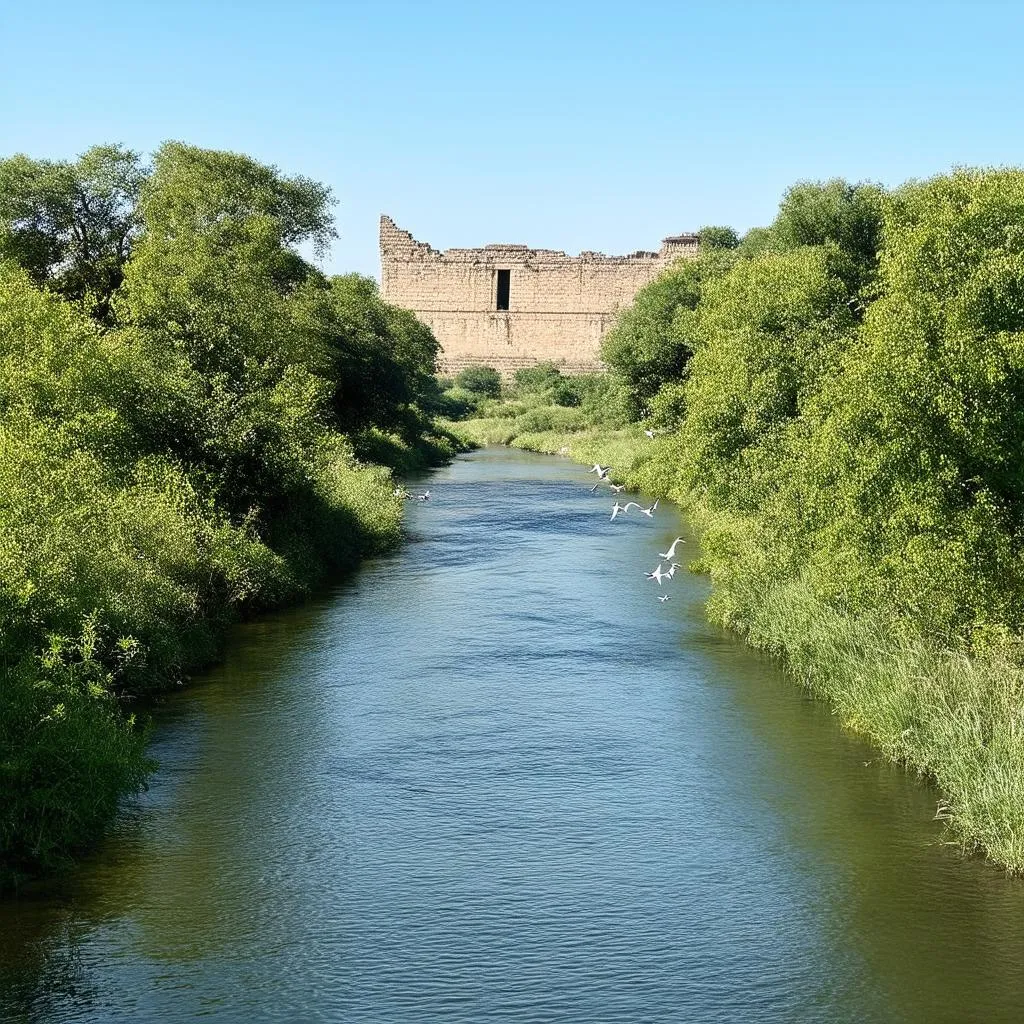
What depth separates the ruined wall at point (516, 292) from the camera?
3292 inches

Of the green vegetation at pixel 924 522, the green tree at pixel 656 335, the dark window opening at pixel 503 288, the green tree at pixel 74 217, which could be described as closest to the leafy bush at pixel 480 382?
the dark window opening at pixel 503 288

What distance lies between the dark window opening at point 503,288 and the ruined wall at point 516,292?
26.7 inches

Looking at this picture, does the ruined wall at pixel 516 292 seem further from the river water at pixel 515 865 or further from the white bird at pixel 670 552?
the river water at pixel 515 865

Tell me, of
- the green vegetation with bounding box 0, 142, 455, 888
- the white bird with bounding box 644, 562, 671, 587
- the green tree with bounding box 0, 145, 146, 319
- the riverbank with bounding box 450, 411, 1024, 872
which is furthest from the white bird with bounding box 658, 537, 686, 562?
the green tree with bounding box 0, 145, 146, 319

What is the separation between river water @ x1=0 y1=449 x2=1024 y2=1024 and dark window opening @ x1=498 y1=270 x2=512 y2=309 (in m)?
68.1

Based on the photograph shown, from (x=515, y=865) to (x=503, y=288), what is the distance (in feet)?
249

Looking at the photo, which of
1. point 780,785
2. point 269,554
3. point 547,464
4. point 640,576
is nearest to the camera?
point 780,785

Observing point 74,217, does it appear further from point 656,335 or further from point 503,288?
point 503,288

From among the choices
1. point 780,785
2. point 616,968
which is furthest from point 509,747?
point 616,968

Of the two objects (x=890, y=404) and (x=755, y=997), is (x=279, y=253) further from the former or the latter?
(x=755, y=997)

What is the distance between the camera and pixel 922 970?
9430 millimetres

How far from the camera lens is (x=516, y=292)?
84.1m

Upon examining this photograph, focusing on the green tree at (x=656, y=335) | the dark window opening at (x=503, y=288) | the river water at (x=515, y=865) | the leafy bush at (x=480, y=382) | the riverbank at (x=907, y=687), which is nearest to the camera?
the river water at (x=515, y=865)

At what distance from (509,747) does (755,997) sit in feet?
18.0
